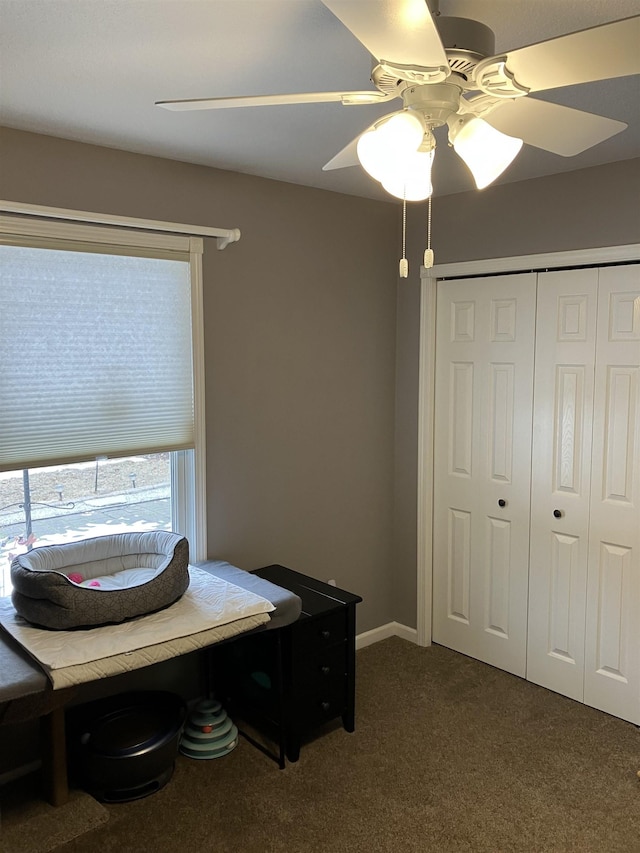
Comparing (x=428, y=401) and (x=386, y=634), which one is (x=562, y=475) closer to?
(x=428, y=401)

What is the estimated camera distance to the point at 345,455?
375cm

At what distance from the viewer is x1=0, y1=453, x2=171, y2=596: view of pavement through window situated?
2738 mm

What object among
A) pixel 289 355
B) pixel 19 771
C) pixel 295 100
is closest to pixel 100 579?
pixel 19 771

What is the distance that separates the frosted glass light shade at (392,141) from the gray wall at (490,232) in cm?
195

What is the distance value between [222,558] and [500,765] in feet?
4.81

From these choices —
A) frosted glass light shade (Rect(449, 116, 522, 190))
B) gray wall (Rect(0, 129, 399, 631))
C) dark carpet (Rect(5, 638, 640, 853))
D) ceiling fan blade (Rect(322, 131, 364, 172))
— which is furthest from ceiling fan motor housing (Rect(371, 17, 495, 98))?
dark carpet (Rect(5, 638, 640, 853))

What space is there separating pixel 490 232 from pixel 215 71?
6.21ft

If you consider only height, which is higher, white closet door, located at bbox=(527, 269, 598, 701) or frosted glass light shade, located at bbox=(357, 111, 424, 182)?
frosted glass light shade, located at bbox=(357, 111, 424, 182)

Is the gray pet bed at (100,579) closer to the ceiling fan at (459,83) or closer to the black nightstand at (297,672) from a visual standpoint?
the black nightstand at (297,672)

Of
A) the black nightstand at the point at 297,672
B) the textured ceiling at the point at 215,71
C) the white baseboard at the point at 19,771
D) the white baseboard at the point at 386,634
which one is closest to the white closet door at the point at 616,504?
the textured ceiling at the point at 215,71

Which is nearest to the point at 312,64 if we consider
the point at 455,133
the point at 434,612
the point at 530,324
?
the point at 455,133

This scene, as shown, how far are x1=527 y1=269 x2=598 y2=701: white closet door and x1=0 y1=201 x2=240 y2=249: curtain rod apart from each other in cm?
149

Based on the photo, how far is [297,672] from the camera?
289 cm

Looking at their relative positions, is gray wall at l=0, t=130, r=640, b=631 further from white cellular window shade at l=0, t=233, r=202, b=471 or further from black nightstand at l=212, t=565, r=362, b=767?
black nightstand at l=212, t=565, r=362, b=767
